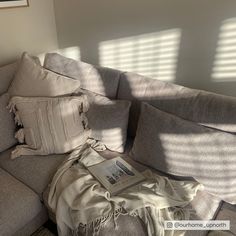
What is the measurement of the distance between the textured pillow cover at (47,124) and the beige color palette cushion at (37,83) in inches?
2.7

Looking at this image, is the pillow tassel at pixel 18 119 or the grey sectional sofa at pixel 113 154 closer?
the grey sectional sofa at pixel 113 154

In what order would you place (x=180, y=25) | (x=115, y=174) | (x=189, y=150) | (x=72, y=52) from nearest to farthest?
(x=189, y=150) → (x=115, y=174) → (x=180, y=25) → (x=72, y=52)

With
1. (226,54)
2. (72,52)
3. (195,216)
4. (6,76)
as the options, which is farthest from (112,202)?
(72,52)

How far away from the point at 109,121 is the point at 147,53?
0.67 metres

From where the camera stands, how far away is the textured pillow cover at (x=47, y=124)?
171cm

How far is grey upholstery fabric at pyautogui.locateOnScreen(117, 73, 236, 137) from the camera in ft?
4.53

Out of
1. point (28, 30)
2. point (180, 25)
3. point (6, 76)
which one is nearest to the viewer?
point (180, 25)

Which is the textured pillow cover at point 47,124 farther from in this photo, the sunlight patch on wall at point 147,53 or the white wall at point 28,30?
the white wall at point 28,30

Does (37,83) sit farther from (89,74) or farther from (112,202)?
(112,202)

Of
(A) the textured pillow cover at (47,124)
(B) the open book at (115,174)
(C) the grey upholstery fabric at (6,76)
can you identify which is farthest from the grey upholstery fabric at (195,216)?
(C) the grey upholstery fabric at (6,76)

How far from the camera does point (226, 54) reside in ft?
5.30

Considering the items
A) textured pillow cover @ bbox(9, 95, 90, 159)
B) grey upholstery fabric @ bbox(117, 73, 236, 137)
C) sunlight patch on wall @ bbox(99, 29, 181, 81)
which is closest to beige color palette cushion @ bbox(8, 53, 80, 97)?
textured pillow cover @ bbox(9, 95, 90, 159)

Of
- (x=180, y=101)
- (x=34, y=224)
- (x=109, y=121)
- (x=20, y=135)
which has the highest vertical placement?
(x=180, y=101)

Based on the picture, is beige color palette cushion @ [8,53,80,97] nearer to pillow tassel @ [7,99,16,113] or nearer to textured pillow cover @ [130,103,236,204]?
pillow tassel @ [7,99,16,113]
